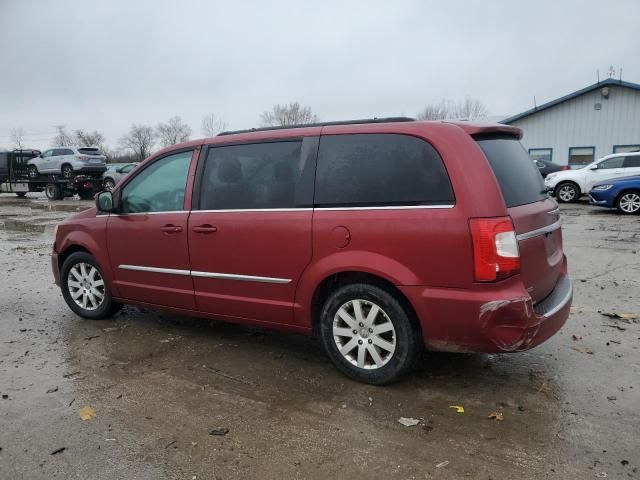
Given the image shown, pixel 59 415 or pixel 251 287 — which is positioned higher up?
pixel 251 287

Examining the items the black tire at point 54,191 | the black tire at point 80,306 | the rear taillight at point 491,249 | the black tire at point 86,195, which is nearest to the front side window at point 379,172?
the rear taillight at point 491,249

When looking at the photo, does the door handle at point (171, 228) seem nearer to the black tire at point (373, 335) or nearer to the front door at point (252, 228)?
the front door at point (252, 228)

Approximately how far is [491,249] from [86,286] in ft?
13.6

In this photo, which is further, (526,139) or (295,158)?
(526,139)

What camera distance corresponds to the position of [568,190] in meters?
17.8

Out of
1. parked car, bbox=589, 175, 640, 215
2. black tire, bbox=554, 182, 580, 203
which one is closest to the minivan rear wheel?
black tire, bbox=554, 182, 580, 203

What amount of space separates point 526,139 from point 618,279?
2062 cm

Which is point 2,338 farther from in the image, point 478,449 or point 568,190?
point 568,190

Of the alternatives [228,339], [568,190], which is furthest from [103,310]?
[568,190]

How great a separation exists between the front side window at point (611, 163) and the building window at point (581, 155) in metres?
7.57

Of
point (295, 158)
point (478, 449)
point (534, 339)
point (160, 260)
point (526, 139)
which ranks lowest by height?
point (478, 449)

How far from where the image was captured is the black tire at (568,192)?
17656mm

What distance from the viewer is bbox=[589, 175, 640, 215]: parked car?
13711 mm

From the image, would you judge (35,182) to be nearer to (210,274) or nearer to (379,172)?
(210,274)
